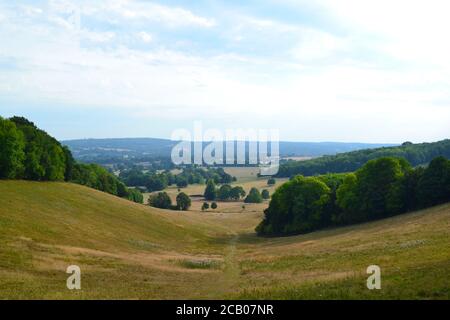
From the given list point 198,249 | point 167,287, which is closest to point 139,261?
point 167,287

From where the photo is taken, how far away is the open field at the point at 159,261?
24.5 metres

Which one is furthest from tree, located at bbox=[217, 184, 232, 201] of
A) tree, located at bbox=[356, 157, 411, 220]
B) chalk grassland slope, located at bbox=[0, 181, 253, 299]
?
tree, located at bbox=[356, 157, 411, 220]

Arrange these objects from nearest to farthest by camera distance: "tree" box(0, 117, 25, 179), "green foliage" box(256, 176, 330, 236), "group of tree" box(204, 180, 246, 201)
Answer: "tree" box(0, 117, 25, 179), "green foliage" box(256, 176, 330, 236), "group of tree" box(204, 180, 246, 201)

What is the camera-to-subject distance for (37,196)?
2475 inches

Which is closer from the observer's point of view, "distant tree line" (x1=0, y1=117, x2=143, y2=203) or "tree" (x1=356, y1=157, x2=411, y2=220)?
"distant tree line" (x1=0, y1=117, x2=143, y2=203)

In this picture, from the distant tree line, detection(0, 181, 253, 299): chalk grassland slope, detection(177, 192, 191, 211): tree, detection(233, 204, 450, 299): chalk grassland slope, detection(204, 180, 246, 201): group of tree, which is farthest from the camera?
detection(204, 180, 246, 201): group of tree

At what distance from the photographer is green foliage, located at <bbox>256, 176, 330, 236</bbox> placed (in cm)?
8862

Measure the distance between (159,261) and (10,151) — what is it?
1400 inches

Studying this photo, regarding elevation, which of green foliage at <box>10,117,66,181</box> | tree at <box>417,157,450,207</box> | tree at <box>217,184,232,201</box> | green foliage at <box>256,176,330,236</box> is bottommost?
tree at <box>217,184,232,201</box>

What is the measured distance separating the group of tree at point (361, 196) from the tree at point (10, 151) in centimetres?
5013

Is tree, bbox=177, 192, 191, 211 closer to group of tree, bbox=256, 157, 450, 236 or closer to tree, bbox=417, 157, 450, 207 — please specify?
group of tree, bbox=256, 157, 450, 236

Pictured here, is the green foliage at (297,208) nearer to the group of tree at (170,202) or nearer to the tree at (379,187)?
the tree at (379,187)
